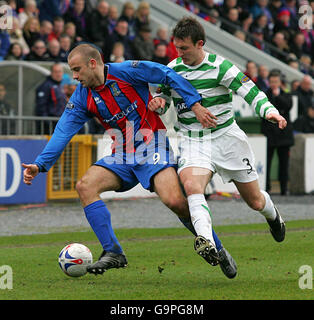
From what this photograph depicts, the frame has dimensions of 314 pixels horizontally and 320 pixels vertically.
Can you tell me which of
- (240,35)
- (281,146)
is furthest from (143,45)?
(240,35)

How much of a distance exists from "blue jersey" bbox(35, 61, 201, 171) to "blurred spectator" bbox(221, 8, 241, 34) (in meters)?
15.1

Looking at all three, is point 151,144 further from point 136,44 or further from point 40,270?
point 136,44

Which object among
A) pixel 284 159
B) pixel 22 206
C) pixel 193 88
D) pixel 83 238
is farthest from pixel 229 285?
pixel 284 159

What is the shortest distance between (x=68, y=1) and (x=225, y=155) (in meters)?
11.4

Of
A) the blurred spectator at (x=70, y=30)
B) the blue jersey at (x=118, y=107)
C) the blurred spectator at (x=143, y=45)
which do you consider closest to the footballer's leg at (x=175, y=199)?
the blue jersey at (x=118, y=107)

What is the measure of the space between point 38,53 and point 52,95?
1602 mm

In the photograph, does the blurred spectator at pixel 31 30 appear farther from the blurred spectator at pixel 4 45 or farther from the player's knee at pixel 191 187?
the player's knee at pixel 191 187

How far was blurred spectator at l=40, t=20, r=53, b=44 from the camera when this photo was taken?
55.4 feet

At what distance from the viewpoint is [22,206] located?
47.0 ft

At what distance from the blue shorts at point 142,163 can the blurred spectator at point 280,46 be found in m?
16.1

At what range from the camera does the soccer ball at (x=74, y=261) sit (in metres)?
7.92

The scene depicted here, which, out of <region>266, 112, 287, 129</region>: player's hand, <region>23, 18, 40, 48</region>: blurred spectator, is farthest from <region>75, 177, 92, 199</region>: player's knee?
<region>23, 18, 40, 48</region>: blurred spectator

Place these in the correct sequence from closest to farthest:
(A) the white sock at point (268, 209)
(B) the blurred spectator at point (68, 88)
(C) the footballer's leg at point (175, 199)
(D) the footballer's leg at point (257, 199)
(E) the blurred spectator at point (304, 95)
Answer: (C) the footballer's leg at point (175, 199)
(D) the footballer's leg at point (257, 199)
(A) the white sock at point (268, 209)
(B) the blurred spectator at point (68, 88)
(E) the blurred spectator at point (304, 95)

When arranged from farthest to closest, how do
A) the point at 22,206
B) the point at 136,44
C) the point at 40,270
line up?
1. the point at 136,44
2. the point at 22,206
3. the point at 40,270
